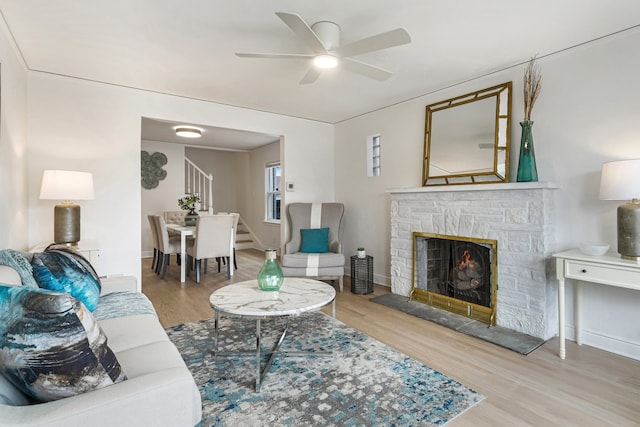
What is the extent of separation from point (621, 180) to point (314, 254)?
9.68 feet

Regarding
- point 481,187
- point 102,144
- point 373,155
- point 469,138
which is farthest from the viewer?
point 373,155

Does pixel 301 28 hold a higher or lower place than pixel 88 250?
higher

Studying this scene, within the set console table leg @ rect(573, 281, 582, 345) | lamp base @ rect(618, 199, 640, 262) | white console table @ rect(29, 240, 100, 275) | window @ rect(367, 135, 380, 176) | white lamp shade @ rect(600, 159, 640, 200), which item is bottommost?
console table leg @ rect(573, 281, 582, 345)

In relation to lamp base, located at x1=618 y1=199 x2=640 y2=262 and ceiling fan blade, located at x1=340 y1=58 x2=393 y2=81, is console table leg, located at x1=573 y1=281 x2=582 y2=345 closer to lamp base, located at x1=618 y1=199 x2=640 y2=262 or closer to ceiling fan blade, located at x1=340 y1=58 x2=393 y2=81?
lamp base, located at x1=618 y1=199 x2=640 y2=262

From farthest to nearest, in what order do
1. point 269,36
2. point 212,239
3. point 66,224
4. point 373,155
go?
point 212,239, point 373,155, point 66,224, point 269,36

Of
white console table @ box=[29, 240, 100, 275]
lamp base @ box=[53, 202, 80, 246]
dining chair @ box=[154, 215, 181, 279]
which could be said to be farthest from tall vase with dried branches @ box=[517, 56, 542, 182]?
dining chair @ box=[154, 215, 181, 279]

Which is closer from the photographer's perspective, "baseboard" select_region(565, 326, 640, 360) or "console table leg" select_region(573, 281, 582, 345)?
"baseboard" select_region(565, 326, 640, 360)

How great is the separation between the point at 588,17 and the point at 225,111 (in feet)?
11.7

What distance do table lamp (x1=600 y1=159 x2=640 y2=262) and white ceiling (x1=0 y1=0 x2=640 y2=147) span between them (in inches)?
40.0

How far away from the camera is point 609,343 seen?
252 centimetres

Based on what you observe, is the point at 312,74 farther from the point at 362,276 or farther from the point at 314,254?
the point at 362,276

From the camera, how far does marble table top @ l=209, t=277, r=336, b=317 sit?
2028 mm

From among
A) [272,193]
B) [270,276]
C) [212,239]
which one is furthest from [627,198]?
[272,193]

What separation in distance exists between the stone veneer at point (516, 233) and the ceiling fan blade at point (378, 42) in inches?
64.0
